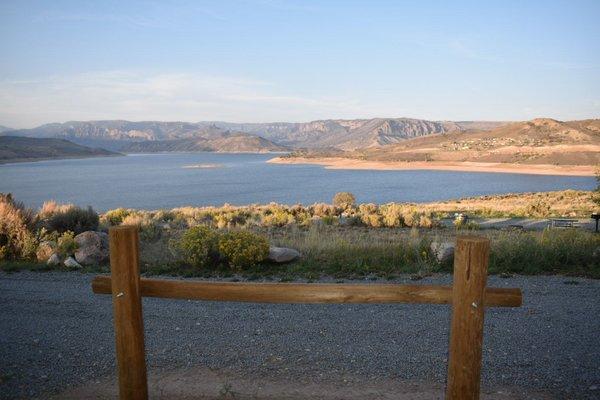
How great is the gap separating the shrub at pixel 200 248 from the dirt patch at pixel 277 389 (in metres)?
5.36

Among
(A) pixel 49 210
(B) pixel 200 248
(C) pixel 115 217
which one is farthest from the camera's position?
(C) pixel 115 217

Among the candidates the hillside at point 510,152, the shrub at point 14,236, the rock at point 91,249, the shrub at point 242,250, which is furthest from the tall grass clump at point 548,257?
the hillside at point 510,152

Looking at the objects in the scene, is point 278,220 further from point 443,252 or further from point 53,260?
point 443,252

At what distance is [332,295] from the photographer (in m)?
3.17

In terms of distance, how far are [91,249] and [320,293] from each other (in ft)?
30.0

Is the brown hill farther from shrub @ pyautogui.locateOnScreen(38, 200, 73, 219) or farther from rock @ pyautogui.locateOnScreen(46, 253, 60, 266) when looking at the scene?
rock @ pyautogui.locateOnScreen(46, 253, 60, 266)

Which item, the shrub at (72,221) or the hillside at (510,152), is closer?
the shrub at (72,221)

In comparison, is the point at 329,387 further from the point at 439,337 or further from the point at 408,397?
the point at 439,337

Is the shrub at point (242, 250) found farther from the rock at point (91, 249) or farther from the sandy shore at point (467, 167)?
the sandy shore at point (467, 167)

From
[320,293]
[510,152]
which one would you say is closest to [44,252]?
[320,293]

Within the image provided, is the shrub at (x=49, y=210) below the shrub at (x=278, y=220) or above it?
above

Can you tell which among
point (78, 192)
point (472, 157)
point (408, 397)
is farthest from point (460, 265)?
point (472, 157)

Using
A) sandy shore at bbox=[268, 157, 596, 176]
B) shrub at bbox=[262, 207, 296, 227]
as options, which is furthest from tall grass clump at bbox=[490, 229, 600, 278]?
sandy shore at bbox=[268, 157, 596, 176]

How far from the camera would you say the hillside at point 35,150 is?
487ft
